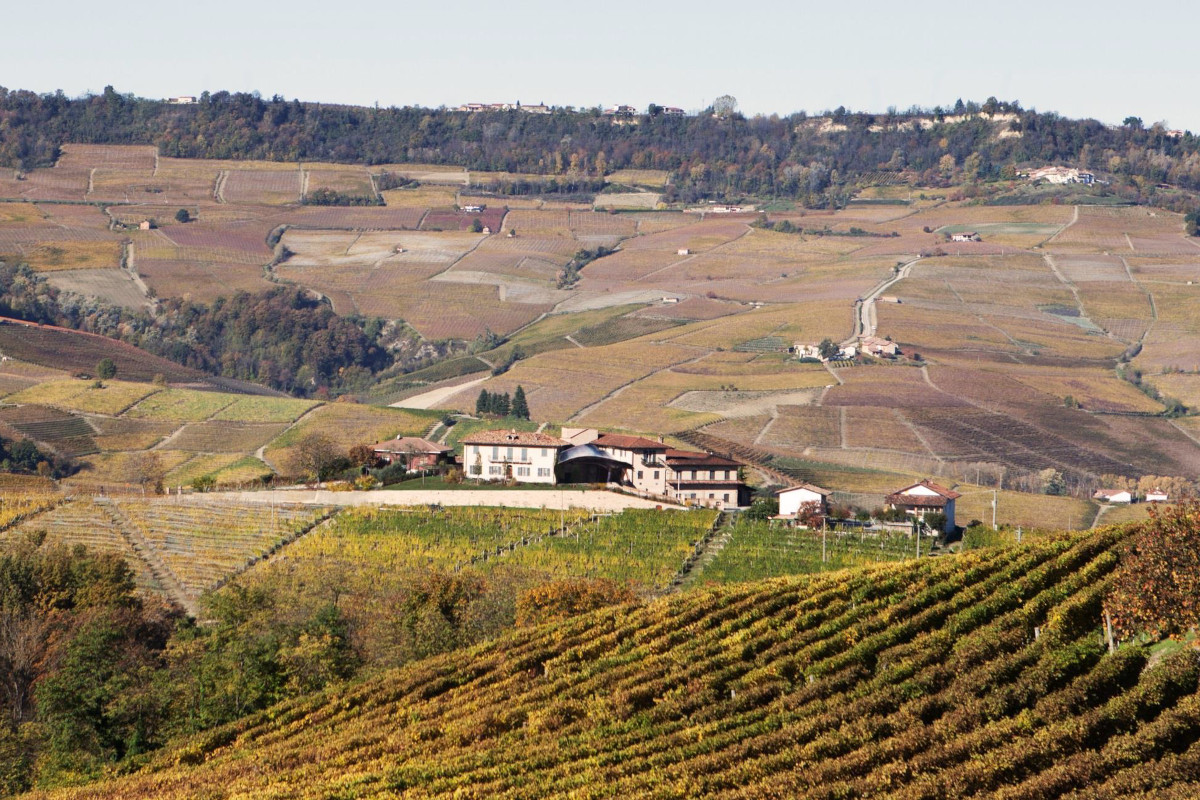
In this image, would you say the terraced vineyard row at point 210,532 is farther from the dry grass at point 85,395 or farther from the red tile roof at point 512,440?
the dry grass at point 85,395

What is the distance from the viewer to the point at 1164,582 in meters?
29.7

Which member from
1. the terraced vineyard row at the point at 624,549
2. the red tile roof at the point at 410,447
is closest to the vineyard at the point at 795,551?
the terraced vineyard row at the point at 624,549

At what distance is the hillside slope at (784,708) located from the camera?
2570cm

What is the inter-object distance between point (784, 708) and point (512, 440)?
63800mm

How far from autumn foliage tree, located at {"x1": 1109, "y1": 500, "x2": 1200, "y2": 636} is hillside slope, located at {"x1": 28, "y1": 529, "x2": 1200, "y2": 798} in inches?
30.5

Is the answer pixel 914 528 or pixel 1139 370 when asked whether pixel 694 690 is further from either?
pixel 1139 370

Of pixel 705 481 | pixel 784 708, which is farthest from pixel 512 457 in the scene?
pixel 784 708

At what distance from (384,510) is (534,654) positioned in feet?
134

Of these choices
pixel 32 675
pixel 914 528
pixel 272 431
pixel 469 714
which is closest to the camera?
pixel 469 714

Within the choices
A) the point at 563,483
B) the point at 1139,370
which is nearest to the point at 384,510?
the point at 563,483

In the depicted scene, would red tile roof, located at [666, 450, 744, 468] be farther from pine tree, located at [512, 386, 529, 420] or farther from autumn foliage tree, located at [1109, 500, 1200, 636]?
autumn foliage tree, located at [1109, 500, 1200, 636]

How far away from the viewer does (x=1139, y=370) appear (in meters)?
168

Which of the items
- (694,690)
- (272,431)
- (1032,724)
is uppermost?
(1032,724)

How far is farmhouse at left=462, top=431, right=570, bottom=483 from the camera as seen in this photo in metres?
94.6
